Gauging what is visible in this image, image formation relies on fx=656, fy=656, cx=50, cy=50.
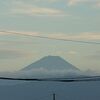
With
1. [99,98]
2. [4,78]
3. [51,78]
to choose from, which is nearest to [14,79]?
A: [4,78]

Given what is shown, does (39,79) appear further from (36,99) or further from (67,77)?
(36,99)

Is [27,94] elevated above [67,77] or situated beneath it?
situated beneath

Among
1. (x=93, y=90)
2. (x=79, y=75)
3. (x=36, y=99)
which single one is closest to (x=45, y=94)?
(x=36, y=99)

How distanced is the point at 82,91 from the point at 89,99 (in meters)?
1.76

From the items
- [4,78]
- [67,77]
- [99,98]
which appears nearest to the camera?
[4,78]

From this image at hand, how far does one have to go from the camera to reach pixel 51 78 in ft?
92.8

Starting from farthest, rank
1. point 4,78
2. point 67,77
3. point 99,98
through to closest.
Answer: point 99,98, point 67,77, point 4,78

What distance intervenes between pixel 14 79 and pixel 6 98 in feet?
141

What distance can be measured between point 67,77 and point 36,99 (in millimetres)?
42758

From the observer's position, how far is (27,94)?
2741 inches

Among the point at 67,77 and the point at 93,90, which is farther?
the point at 93,90

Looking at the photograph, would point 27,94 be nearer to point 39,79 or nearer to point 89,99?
point 89,99

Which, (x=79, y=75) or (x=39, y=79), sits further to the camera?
(x=79, y=75)

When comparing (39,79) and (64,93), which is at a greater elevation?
(39,79)
